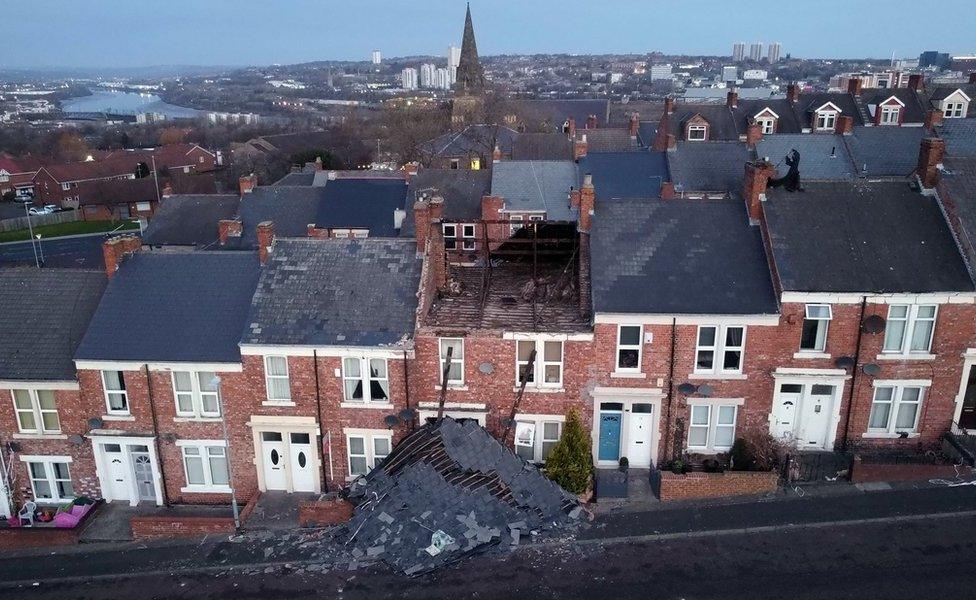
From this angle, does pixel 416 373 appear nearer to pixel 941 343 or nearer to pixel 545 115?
pixel 941 343

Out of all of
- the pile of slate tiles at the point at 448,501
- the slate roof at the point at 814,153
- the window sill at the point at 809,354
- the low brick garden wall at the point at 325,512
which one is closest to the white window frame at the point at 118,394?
the low brick garden wall at the point at 325,512

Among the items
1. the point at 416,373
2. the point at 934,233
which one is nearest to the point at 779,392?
the point at 934,233

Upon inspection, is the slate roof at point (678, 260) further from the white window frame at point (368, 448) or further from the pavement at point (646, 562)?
the white window frame at point (368, 448)

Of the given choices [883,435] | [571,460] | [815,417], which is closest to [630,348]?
[571,460]

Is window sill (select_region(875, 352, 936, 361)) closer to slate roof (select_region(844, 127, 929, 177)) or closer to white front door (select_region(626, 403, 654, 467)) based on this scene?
white front door (select_region(626, 403, 654, 467))

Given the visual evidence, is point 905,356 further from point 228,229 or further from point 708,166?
point 228,229
